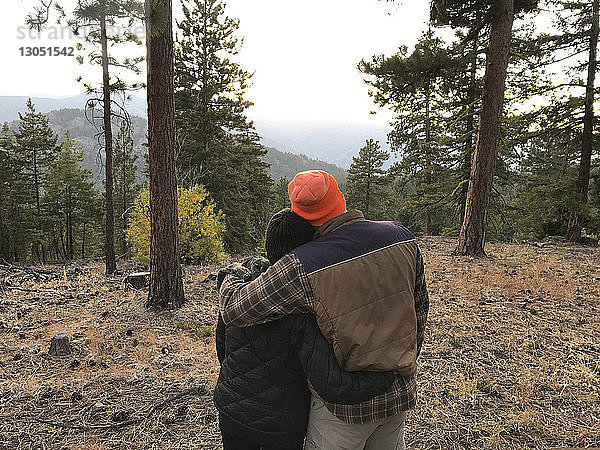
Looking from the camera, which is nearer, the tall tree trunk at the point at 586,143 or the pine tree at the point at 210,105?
the tall tree trunk at the point at 586,143

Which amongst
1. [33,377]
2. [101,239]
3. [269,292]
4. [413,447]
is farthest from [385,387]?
[101,239]

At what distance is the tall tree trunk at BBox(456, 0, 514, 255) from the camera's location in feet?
28.0

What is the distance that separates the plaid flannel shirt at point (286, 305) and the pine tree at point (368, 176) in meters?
28.8

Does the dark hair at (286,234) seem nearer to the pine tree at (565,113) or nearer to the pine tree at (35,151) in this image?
the pine tree at (565,113)

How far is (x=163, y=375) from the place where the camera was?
4.18 m

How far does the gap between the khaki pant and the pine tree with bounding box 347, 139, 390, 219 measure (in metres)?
28.8

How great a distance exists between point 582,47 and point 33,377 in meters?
16.1

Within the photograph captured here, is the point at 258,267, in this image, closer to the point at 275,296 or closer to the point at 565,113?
the point at 275,296

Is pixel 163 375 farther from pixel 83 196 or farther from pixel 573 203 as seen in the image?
pixel 83 196

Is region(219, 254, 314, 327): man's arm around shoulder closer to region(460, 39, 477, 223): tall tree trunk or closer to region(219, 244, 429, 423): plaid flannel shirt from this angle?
region(219, 244, 429, 423): plaid flannel shirt

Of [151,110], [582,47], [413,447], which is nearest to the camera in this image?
[413,447]

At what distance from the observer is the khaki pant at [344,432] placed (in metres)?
1.63

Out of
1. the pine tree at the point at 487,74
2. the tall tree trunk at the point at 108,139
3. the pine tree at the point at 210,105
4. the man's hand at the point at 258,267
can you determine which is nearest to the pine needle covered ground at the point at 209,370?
the man's hand at the point at 258,267

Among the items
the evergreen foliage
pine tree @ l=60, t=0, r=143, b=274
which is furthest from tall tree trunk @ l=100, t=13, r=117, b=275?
the evergreen foliage
